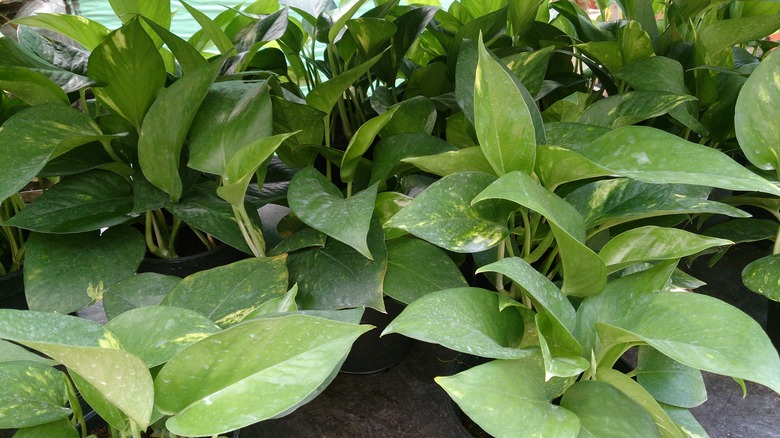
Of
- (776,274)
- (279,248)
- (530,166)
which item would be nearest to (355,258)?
(279,248)

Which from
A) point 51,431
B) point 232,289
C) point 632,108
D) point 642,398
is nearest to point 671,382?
point 642,398

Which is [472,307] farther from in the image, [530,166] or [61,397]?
[61,397]

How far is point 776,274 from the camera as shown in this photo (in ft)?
2.04

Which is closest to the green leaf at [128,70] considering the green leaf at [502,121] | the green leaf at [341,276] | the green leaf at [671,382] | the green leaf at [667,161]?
the green leaf at [341,276]

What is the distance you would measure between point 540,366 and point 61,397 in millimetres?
377

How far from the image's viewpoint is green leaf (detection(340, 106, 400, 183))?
63 centimetres

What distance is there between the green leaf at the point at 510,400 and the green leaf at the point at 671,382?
0.14 m

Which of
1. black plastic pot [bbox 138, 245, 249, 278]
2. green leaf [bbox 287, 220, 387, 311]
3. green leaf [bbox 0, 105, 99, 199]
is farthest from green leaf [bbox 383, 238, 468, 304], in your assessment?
green leaf [bbox 0, 105, 99, 199]

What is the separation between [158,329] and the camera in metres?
0.46

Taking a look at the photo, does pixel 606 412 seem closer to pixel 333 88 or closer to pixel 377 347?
pixel 377 347

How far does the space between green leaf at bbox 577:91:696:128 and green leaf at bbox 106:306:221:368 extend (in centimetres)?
51

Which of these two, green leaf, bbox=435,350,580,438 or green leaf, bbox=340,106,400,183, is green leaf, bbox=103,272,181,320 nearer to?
green leaf, bbox=340,106,400,183

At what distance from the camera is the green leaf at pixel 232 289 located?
1.85 ft

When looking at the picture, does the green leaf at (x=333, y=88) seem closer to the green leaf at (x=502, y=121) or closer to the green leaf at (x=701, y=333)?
the green leaf at (x=502, y=121)
